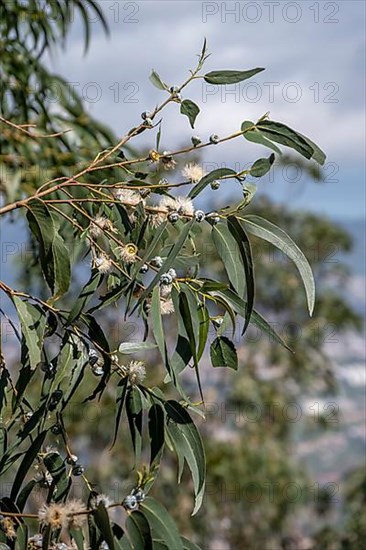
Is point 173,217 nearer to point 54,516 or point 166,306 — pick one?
point 166,306

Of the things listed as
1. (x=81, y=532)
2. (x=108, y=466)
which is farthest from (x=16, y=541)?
(x=108, y=466)

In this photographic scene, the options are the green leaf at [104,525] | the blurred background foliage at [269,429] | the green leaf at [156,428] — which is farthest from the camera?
the blurred background foliage at [269,429]

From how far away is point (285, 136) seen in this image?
0.79 metres

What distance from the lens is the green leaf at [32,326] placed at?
766 mm

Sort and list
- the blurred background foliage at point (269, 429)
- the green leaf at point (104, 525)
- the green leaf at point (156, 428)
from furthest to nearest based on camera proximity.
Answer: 1. the blurred background foliage at point (269, 429)
2. the green leaf at point (156, 428)
3. the green leaf at point (104, 525)

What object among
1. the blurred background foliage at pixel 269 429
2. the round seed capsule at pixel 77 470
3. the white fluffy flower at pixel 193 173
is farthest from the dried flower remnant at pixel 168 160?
the blurred background foliage at pixel 269 429

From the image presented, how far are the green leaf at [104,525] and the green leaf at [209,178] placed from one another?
0.26 meters

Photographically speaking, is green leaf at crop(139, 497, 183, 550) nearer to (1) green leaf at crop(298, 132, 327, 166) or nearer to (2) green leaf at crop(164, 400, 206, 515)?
(2) green leaf at crop(164, 400, 206, 515)

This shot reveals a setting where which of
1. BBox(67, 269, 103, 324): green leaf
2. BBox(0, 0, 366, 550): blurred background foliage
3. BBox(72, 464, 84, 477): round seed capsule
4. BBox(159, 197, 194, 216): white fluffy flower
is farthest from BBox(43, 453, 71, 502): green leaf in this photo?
BBox(0, 0, 366, 550): blurred background foliage

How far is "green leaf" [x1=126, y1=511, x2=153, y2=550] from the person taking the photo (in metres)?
0.70

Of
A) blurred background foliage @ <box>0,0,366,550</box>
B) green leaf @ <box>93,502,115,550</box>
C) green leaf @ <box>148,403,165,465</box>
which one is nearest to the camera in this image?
green leaf @ <box>93,502,115,550</box>

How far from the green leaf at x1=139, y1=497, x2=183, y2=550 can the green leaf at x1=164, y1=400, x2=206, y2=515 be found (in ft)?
0.21

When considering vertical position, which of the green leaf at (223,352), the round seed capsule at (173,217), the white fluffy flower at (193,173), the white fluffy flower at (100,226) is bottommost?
the green leaf at (223,352)

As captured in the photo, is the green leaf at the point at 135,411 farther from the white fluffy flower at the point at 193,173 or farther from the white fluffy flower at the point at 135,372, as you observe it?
the white fluffy flower at the point at 193,173
